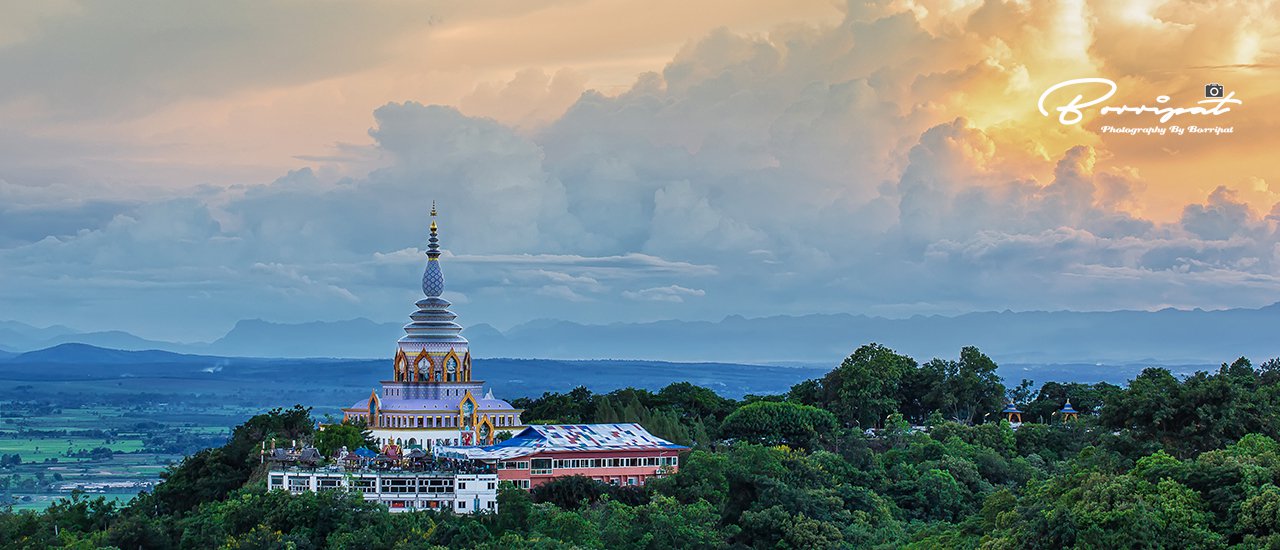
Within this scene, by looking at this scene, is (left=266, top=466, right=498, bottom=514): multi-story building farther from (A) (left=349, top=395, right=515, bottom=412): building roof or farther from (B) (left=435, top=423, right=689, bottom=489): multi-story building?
(A) (left=349, top=395, right=515, bottom=412): building roof

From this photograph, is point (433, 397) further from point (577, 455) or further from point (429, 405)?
point (577, 455)

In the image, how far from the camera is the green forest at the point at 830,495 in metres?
44.8

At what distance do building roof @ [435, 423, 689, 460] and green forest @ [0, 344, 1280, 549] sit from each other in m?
1.82

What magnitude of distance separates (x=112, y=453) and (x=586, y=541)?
478ft

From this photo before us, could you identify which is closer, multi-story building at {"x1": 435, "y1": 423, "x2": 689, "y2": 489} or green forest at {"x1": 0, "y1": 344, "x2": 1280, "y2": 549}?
green forest at {"x1": 0, "y1": 344, "x2": 1280, "y2": 549}

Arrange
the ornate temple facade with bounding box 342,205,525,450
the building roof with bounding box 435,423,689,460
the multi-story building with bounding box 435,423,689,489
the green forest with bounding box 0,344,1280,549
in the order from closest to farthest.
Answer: the green forest with bounding box 0,344,1280,549 → the multi-story building with bounding box 435,423,689,489 → the building roof with bounding box 435,423,689,460 → the ornate temple facade with bounding box 342,205,525,450

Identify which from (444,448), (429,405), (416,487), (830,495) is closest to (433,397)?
(429,405)

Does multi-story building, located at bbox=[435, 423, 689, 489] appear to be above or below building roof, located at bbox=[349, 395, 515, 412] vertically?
below

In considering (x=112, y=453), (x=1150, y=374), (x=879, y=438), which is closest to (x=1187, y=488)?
(x=879, y=438)

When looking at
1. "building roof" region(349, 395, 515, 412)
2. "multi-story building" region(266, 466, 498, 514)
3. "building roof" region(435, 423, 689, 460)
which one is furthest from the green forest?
"building roof" region(349, 395, 515, 412)

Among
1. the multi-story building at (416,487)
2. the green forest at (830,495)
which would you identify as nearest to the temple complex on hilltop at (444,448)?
the multi-story building at (416,487)

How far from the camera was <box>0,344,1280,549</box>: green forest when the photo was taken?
4475 cm

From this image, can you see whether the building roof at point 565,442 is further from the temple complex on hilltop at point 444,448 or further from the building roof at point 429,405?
the building roof at point 429,405

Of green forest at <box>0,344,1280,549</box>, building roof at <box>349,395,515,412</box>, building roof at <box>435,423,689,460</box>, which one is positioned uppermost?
building roof at <box>349,395,515,412</box>
